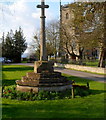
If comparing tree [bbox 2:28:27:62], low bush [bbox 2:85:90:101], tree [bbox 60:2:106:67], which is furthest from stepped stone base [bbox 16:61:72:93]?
tree [bbox 2:28:27:62]

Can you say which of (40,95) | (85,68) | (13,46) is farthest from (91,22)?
(13,46)

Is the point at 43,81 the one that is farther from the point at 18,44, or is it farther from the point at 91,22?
the point at 18,44

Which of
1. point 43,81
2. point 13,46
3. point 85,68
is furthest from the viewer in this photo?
point 13,46

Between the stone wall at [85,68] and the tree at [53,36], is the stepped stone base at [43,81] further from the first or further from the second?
the tree at [53,36]

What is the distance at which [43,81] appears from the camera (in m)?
11.8

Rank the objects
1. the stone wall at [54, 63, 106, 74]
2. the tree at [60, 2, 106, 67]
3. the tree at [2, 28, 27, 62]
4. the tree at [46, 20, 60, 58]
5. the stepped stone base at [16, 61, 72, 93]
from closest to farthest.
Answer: the stepped stone base at [16, 61, 72, 93] < the tree at [60, 2, 106, 67] < the stone wall at [54, 63, 106, 74] < the tree at [46, 20, 60, 58] < the tree at [2, 28, 27, 62]

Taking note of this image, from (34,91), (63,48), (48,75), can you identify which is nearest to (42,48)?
(48,75)

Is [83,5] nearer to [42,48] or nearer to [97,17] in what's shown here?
[97,17]

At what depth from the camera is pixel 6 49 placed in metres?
52.9

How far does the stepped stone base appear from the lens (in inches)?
460

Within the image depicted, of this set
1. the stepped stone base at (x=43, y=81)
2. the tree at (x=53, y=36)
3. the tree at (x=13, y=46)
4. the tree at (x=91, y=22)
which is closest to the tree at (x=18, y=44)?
the tree at (x=13, y=46)

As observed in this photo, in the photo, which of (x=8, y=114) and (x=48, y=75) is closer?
(x=8, y=114)

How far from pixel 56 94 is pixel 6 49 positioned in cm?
4345

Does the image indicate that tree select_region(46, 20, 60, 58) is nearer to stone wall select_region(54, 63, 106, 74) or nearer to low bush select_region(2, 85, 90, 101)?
stone wall select_region(54, 63, 106, 74)
